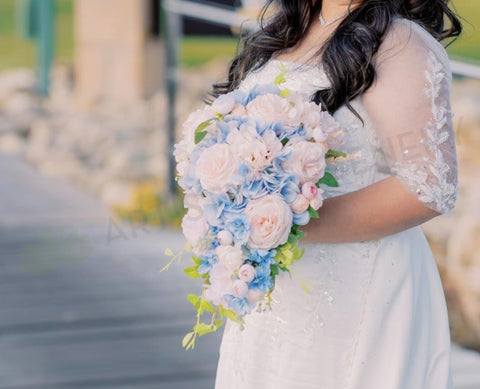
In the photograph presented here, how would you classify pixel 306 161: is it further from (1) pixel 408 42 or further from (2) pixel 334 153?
(1) pixel 408 42

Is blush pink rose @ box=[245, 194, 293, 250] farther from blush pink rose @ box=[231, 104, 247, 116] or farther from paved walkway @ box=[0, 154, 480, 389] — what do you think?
paved walkway @ box=[0, 154, 480, 389]

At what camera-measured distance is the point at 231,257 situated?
6.21 feet

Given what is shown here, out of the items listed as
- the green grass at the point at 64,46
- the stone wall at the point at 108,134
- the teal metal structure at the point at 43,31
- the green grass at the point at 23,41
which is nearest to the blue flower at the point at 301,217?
the stone wall at the point at 108,134

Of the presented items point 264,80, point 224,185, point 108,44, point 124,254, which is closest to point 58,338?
point 124,254

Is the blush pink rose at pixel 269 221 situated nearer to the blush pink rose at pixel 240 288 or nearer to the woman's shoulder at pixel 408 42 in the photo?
the blush pink rose at pixel 240 288

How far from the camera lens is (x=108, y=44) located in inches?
433

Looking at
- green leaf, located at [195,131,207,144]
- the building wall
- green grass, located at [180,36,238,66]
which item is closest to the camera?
green leaf, located at [195,131,207,144]

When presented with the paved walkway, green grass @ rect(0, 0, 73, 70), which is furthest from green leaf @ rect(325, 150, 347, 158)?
green grass @ rect(0, 0, 73, 70)

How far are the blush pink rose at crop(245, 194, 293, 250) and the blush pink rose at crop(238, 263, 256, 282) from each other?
0.13ft

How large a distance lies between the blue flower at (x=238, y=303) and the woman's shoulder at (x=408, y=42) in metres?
0.55

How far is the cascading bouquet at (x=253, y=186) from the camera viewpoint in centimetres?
189

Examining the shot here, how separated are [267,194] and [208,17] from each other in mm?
4128

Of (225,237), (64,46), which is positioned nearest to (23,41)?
(64,46)

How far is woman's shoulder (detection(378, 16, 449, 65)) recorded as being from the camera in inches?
78.9
